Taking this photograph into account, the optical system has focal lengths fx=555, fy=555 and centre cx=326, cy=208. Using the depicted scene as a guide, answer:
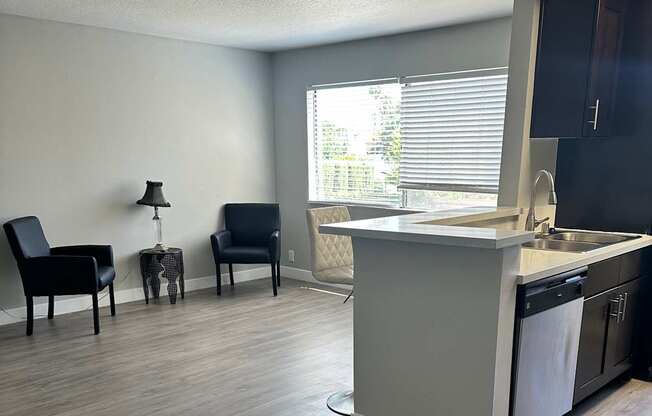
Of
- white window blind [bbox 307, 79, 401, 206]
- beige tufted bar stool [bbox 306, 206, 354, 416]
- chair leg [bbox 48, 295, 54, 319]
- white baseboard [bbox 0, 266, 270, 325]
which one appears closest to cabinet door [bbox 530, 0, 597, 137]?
beige tufted bar stool [bbox 306, 206, 354, 416]

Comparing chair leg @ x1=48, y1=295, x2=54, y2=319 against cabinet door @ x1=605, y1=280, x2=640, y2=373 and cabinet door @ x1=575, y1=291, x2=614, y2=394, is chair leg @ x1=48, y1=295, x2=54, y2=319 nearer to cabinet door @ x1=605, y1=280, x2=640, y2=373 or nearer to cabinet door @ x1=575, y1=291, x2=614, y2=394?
cabinet door @ x1=575, y1=291, x2=614, y2=394

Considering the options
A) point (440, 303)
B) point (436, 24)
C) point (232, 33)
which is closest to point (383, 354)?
point (440, 303)

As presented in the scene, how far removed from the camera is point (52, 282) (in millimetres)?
4117

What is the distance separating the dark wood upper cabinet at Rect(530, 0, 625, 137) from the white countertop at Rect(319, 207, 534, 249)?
0.85 m

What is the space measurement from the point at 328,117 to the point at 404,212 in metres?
1.38

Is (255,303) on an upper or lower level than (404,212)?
lower

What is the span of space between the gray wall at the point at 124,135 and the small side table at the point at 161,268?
18 centimetres

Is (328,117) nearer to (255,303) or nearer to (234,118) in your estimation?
(234,118)

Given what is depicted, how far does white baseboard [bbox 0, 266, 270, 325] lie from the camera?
4527 millimetres

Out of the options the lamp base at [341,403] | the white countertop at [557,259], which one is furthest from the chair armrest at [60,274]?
the white countertop at [557,259]

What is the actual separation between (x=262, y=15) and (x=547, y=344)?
3.13 meters

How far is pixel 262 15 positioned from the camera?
429 centimetres

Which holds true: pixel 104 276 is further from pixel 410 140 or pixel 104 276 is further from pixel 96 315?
pixel 410 140

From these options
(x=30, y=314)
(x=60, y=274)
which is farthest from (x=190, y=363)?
(x=30, y=314)
